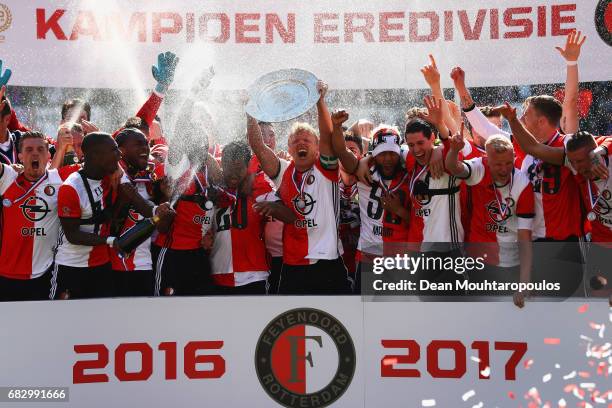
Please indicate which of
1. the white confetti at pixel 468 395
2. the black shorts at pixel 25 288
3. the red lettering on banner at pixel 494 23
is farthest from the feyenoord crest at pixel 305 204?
the red lettering on banner at pixel 494 23

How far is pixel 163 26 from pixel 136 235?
1.85m

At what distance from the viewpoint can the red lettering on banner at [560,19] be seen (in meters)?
6.78

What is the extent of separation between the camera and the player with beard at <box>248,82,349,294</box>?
20.4 ft

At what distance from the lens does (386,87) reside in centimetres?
712

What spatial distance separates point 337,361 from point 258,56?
2543 millimetres

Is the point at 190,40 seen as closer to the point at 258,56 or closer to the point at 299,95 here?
the point at 258,56

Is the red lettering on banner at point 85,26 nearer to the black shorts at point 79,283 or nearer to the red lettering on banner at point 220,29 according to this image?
the red lettering on banner at point 220,29

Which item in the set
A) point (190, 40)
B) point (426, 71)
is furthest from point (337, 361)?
point (190, 40)

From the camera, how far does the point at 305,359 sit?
19.4 feet

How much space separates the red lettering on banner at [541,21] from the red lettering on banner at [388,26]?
0.98 m

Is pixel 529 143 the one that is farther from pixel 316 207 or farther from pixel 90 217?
pixel 90 217

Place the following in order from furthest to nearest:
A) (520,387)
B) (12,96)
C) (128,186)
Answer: (12,96) → (128,186) → (520,387)

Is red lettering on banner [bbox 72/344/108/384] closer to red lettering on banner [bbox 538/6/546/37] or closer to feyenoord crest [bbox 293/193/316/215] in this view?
feyenoord crest [bbox 293/193/316/215]

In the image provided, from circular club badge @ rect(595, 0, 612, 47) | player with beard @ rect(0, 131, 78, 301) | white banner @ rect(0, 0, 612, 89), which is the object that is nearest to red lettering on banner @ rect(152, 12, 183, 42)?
white banner @ rect(0, 0, 612, 89)
